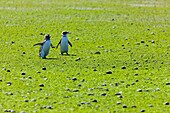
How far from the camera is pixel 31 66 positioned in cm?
1350

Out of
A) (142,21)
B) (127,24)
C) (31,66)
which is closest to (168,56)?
(31,66)

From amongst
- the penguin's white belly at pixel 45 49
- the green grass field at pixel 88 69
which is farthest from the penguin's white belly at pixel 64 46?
the penguin's white belly at pixel 45 49

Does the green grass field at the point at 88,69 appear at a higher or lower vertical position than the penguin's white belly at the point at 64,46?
lower

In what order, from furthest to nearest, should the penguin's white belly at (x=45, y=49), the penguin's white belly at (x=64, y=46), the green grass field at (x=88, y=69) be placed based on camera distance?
1. the penguin's white belly at (x=64, y=46)
2. the penguin's white belly at (x=45, y=49)
3. the green grass field at (x=88, y=69)

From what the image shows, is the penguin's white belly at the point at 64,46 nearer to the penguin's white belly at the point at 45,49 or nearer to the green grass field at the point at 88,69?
the green grass field at the point at 88,69

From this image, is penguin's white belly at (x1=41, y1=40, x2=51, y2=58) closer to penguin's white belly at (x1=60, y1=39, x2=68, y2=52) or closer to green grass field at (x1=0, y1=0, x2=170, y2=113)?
green grass field at (x1=0, y1=0, x2=170, y2=113)

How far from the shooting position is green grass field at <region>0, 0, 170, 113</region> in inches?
364

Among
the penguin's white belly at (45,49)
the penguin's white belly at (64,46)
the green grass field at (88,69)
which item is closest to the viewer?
the green grass field at (88,69)

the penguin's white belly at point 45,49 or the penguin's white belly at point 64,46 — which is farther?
the penguin's white belly at point 64,46

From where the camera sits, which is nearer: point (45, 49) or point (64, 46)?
point (45, 49)

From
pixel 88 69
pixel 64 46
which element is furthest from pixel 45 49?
pixel 88 69

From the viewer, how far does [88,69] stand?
43.4 ft

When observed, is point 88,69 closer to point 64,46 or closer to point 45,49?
point 45,49

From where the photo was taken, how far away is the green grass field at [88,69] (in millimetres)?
9258
